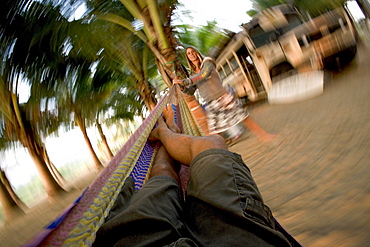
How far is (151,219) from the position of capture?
318 mm

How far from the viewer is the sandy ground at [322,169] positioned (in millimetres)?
612

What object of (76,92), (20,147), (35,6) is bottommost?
(20,147)

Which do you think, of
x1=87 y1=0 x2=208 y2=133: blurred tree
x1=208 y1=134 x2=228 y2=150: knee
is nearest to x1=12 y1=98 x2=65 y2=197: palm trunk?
x1=87 y1=0 x2=208 y2=133: blurred tree

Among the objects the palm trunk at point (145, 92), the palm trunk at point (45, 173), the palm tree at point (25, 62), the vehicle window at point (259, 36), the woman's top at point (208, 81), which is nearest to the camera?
the woman's top at point (208, 81)

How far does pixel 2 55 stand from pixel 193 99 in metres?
1.98

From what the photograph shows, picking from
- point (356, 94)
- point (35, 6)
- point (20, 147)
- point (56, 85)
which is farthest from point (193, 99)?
point (20, 147)

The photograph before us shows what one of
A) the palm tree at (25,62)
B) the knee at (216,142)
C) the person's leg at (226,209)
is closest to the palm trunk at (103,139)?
the palm tree at (25,62)

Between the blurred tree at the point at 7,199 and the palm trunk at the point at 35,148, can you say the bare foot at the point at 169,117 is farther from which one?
the blurred tree at the point at 7,199

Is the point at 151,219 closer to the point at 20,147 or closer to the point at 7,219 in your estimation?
the point at 20,147

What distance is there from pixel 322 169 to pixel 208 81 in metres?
1.11

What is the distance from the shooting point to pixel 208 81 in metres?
1.72

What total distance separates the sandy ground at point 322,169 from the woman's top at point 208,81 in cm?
54

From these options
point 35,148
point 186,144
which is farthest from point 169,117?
point 35,148

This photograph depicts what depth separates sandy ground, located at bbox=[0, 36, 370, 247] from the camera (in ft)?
2.01
